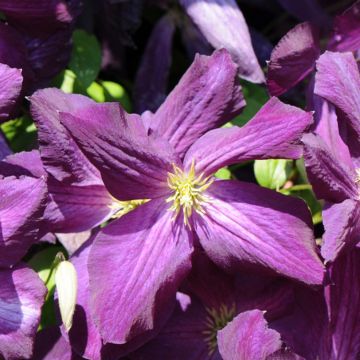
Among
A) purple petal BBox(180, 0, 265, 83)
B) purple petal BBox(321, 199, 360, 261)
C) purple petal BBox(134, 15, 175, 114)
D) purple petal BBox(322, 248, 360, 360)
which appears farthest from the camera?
purple petal BBox(134, 15, 175, 114)

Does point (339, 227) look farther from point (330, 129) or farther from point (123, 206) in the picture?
point (123, 206)

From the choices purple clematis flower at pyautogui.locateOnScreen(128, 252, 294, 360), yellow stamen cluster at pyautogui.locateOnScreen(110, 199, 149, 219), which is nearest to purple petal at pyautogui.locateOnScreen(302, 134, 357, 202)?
purple clematis flower at pyautogui.locateOnScreen(128, 252, 294, 360)

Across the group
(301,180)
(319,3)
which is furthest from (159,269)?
(319,3)

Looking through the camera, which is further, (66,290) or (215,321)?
(215,321)

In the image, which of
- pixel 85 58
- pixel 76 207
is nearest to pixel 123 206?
pixel 76 207

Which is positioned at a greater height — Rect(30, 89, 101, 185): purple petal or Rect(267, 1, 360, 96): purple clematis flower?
Rect(30, 89, 101, 185): purple petal

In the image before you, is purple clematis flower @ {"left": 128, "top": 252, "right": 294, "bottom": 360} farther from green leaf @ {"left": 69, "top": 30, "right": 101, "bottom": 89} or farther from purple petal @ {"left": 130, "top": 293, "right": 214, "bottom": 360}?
green leaf @ {"left": 69, "top": 30, "right": 101, "bottom": 89}

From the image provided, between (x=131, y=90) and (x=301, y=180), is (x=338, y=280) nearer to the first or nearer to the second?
(x=301, y=180)
